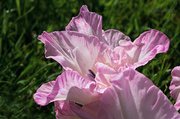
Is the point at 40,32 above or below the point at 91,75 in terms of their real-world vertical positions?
below

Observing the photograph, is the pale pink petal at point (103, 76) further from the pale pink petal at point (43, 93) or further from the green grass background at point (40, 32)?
the green grass background at point (40, 32)

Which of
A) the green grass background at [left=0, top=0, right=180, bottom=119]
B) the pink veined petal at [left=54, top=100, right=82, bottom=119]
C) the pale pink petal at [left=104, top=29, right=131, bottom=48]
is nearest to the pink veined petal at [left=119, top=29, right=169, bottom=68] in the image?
the pale pink petal at [left=104, top=29, right=131, bottom=48]

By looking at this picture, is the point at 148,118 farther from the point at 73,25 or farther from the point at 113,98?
the point at 73,25

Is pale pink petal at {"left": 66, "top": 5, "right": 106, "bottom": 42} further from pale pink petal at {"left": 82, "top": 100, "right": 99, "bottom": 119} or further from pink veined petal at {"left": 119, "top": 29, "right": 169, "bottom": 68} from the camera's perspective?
pale pink petal at {"left": 82, "top": 100, "right": 99, "bottom": 119}

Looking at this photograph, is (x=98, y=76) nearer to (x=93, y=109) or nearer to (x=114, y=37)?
(x=93, y=109)

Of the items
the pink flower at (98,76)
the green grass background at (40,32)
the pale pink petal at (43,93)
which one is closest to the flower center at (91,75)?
the pink flower at (98,76)

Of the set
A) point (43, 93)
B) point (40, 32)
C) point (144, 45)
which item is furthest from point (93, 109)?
point (40, 32)

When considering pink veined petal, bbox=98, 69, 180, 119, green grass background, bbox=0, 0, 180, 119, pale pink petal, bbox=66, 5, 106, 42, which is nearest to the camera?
pink veined petal, bbox=98, 69, 180, 119
